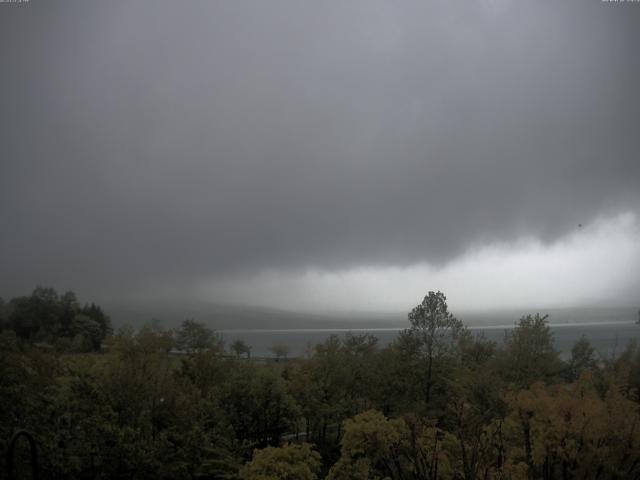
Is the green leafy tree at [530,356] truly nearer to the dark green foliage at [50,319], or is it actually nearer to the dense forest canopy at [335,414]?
the dense forest canopy at [335,414]

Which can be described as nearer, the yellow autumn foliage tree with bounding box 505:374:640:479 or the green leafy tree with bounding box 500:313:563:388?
the yellow autumn foliage tree with bounding box 505:374:640:479

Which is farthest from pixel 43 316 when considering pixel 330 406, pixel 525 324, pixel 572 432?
pixel 572 432

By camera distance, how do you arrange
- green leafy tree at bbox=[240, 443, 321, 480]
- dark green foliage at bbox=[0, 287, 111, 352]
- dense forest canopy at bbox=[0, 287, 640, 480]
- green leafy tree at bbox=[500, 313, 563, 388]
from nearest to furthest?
green leafy tree at bbox=[240, 443, 321, 480] < dense forest canopy at bbox=[0, 287, 640, 480] < green leafy tree at bbox=[500, 313, 563, 388] < dark green foliage at bbox=[0, 287, 111, 352]

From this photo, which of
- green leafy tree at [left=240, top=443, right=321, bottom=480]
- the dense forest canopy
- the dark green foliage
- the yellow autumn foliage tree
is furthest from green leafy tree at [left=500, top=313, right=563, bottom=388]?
the dark green foliage

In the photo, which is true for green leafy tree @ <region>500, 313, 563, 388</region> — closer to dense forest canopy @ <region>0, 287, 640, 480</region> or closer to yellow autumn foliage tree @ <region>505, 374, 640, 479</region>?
dense forest canopy @ <region>0, 287, 640, 480</region>

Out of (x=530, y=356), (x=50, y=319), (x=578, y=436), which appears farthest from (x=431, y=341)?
(x=50, y=319)

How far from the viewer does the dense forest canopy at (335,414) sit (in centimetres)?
2023

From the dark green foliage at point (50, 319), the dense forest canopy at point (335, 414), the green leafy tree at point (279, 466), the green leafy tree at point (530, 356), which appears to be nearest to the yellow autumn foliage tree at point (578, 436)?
the dense forest canopy at point (335, 414)

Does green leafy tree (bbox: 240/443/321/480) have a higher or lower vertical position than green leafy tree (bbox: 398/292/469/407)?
lower

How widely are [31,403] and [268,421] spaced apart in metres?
14.8

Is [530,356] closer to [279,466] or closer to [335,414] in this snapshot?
[335,414]

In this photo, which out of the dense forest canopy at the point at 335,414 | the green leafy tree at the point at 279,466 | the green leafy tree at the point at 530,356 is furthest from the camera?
the green leafy tree at the point at 530,356

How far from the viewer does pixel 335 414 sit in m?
35.1

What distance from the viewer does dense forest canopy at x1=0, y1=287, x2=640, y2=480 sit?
2023 cm
